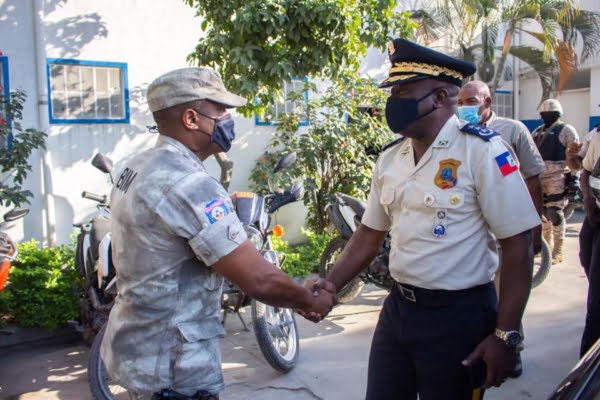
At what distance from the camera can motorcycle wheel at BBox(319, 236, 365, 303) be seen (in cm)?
554

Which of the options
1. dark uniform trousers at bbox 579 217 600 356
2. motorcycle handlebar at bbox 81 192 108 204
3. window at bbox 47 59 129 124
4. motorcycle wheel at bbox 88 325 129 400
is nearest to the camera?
dark uniform trousers at bbox 579 217 600 356

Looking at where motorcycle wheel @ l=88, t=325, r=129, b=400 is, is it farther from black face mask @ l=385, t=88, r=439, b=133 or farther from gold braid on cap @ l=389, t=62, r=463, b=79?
gold braid on cap @ l=389, t=62, r=463, b=79

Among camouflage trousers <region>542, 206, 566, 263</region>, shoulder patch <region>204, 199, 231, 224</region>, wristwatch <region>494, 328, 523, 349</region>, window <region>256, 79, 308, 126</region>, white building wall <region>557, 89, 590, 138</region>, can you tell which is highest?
white building wall <region>557, 89, 590, 138</region>

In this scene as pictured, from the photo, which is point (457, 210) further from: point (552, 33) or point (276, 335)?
point (552, 33)

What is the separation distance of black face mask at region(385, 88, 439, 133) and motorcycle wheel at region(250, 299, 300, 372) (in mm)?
2169

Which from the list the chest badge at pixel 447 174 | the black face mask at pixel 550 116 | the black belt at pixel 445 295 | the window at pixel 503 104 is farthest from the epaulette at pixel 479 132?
the window at pixel 503 104

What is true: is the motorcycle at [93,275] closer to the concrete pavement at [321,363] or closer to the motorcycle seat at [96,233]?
the motorcycle seat at [96,233]

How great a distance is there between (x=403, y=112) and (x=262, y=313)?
7.49 feet

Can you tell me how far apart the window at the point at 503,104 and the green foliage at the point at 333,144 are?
312 inches

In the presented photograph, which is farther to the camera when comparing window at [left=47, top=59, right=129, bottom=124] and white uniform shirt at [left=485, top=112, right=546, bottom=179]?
window at [left=47, top=59, right=129, bottom=124]

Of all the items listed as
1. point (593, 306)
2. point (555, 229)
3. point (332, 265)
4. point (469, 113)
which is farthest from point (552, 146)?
point (593, 306)

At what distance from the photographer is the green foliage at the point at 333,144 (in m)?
6.74

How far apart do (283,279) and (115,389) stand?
2027mm

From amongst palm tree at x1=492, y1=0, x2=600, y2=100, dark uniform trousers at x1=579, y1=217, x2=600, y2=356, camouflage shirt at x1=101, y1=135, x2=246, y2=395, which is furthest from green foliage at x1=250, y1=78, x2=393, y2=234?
palm tree at x1=492, y1=0, x2=600, y2=100
